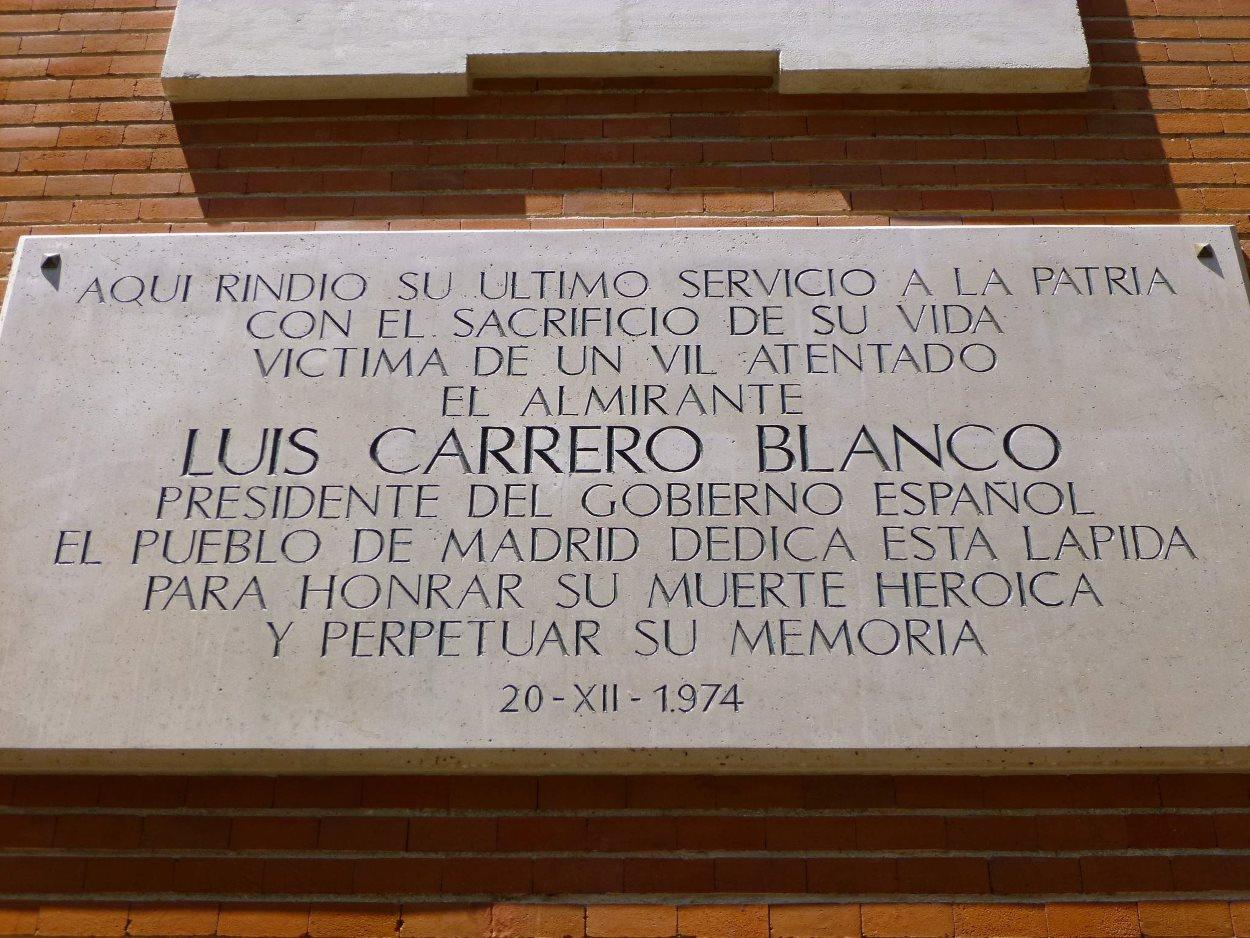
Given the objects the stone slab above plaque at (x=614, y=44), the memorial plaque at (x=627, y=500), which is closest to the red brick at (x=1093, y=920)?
the memorial plaque at (x=627, y=500)

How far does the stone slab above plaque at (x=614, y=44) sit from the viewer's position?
501 cm

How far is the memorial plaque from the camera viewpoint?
377 cm

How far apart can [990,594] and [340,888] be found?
214cm

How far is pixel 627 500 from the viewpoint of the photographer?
407cm

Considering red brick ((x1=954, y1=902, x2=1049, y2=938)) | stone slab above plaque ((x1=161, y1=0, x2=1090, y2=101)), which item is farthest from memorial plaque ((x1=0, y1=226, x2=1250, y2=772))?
stone slab above plaque ((x1=161, y1=0, x2=1090, y2=101))

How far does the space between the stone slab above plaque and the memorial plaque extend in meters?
0.82

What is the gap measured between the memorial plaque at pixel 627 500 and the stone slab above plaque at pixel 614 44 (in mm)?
825

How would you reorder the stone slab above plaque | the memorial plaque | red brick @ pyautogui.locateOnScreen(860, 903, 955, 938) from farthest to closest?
the stone slab above plaque, the memorial plaque, red brick @ pyautogui.locateOnScreen(860, 903, 955, 938)

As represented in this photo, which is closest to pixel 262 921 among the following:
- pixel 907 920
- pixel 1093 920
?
pixel 907 920

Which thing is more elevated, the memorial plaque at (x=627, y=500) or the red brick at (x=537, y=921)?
the memorial plaque at (x=627, y=500)

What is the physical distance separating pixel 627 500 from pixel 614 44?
2068mm

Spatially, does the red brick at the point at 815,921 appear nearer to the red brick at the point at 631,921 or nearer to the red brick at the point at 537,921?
the red brick at the point at 631,921

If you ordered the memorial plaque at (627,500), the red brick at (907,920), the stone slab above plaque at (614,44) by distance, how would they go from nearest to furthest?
the red brick at (907,920)
the memorial plaque at (627,500)
the stone slab above plaque at (614,44)

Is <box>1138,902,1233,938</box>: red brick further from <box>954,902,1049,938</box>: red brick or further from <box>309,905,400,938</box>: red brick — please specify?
<box>309,905,400,938</box>: red brick
